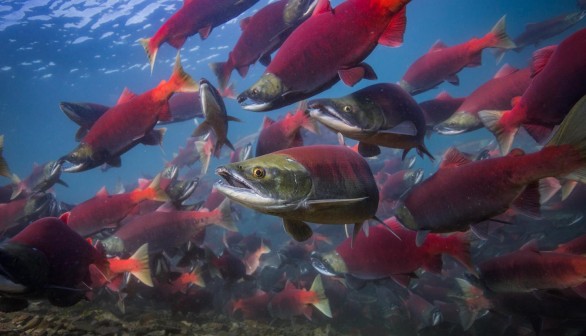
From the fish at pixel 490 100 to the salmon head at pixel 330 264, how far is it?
2174mm

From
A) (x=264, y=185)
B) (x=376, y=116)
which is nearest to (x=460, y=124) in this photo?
(x=376, y=116)

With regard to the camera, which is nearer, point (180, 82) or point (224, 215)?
point (180, 82)

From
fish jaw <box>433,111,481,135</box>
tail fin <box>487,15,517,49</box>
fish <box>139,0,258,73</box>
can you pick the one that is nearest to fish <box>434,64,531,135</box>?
fish jaw <box>433,111,481,135</box>

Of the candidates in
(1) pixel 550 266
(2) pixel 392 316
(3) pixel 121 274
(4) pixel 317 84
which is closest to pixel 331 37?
(4) pixel 317 84

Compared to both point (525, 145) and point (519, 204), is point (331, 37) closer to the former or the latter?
point (519, 204)

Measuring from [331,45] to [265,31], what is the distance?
146cm

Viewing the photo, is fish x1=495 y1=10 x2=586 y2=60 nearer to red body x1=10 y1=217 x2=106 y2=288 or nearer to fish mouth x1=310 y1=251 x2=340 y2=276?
fish mouth x1=310 y1=251 x2=340 y2=276

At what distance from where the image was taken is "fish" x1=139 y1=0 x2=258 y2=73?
4.18m

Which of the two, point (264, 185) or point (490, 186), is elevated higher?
point (264, 185)

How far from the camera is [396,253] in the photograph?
155 inches

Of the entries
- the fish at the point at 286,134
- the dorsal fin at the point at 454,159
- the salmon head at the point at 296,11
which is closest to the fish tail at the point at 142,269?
the fish at the point at 286,134

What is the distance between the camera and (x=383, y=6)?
2.58 m

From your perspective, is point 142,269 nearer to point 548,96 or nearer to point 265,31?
point 265,31

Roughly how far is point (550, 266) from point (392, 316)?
4.05 meters
